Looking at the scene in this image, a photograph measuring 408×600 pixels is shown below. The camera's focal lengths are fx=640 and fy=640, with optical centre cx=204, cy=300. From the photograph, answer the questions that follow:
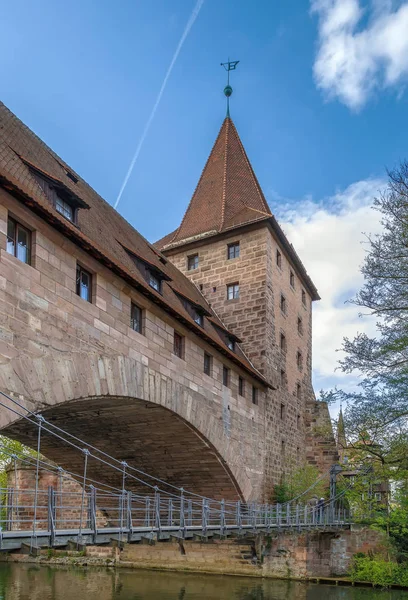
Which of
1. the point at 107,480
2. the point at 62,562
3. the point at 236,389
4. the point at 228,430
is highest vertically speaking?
the point at 236,389

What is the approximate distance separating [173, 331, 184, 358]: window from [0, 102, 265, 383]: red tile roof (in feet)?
1.18

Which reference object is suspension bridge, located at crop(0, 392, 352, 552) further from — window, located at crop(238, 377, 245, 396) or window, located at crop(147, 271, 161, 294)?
window, located at crop(147, 271, 161, 294)

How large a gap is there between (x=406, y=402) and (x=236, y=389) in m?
7.15

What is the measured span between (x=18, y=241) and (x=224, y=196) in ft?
53.7

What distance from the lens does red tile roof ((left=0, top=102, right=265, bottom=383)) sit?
10.4 metres

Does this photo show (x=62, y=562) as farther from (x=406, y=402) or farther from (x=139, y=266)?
(x=406, y=402)

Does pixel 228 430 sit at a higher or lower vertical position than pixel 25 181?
lower

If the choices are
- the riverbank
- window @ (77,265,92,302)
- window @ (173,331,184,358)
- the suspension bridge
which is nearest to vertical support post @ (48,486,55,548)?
the suspension bridge

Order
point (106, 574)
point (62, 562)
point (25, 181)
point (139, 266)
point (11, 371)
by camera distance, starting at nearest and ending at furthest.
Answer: point (11, 371) → point (25, 181) → point (139, 266) → point (106, 574) → point (62, 562)

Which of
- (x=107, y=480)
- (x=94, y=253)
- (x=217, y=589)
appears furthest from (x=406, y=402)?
(x=107, y=480)

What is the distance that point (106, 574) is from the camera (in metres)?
21.6

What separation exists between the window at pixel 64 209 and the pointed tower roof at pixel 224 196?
1118 cm

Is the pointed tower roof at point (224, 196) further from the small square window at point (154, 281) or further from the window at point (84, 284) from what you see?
the window at point (84, 284)

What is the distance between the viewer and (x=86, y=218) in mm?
13984
